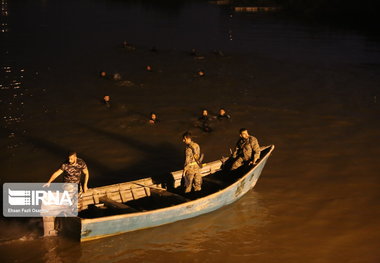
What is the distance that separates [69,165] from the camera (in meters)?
9.91

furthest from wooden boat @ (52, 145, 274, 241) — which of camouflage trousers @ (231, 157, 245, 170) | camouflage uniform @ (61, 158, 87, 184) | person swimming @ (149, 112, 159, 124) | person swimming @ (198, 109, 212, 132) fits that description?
person swimming @ (149, 112, 159, 124)

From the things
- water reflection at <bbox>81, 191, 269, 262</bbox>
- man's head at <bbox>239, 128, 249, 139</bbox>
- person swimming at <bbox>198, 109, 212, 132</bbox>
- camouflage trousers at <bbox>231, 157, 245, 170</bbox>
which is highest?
man's head at <bbox>239, 128, 249, 139</bbox>

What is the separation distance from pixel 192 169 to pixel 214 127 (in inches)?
242

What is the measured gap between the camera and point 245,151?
1231cm

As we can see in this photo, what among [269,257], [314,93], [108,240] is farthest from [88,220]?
[314,93]

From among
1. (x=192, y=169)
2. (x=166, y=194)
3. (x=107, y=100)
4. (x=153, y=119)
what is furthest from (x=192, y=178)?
(x=107, y=100)

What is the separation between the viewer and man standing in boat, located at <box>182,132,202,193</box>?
11133 millimetres

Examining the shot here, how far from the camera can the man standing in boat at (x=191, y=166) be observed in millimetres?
11133

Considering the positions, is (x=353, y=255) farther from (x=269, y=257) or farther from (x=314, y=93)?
(x=314, y=93)

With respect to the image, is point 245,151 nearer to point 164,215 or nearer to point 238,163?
point 238,163

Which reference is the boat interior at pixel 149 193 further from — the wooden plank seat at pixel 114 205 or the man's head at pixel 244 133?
the man's head at pixel 244 133

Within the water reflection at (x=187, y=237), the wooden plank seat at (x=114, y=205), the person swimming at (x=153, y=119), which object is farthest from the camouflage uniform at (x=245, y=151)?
the person swimming at (x=153, y=119)

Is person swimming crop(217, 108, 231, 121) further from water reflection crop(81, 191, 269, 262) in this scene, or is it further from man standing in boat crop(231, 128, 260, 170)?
water reflection crop(81, 191, 269, 262)

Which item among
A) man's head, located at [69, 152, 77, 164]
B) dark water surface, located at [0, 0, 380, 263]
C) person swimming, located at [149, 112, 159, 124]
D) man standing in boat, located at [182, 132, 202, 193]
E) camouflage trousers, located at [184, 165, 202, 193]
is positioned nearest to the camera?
man's head, located at [69, 152, 77, 164]
